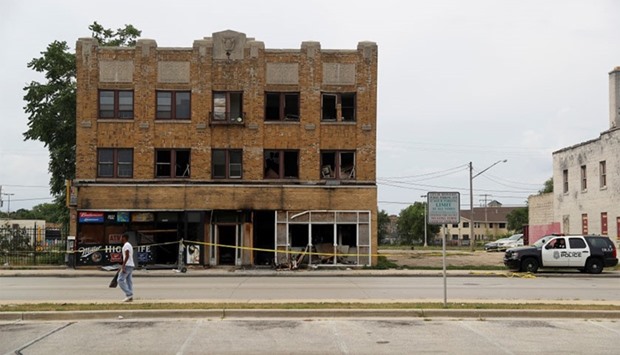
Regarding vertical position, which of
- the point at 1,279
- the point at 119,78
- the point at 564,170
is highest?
the point at 119,78

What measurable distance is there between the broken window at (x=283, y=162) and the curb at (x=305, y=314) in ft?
64.7

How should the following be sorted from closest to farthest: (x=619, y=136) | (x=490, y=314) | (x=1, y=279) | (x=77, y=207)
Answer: (x=490, y=314) → (x=1, y=279) → (x=77, y=207) → (x=619, y=136)

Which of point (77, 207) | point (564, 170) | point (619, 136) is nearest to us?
point (77, 207)

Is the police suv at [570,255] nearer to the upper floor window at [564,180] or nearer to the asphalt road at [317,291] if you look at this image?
the asphalt road at [317,291]

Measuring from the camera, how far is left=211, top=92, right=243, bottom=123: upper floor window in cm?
3456

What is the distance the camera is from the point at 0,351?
36.8 feet

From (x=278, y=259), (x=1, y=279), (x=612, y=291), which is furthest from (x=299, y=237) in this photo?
(x=612, y=291)

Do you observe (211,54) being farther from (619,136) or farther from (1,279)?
(619,136)

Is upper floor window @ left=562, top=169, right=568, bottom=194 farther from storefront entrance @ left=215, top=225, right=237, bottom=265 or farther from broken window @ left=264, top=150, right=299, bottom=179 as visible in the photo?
storefront entrance @ left=215, top=225, right=237, bottom=265

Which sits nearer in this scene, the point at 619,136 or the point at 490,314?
the point at 490,314

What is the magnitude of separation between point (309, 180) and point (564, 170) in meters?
19.2

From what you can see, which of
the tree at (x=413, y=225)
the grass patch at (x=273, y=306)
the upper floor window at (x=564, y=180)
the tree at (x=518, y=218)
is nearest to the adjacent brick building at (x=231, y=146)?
the upper floor window at (x=564, y=180)

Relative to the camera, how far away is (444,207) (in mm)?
16828

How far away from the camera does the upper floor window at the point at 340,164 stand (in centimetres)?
3481
